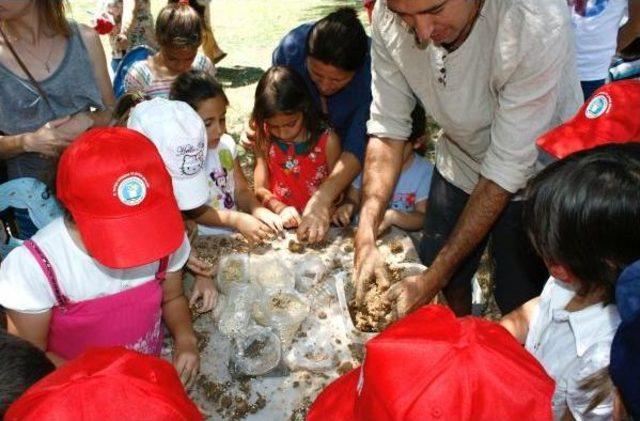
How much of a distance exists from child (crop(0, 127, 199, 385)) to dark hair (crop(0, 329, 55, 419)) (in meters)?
→ 0.28

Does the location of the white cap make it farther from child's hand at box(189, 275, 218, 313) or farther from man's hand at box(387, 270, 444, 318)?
man's hand at box(387, 270, 444, 318)

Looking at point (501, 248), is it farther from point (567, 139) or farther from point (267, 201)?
point (267, 201)

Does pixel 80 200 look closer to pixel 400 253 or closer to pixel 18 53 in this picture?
pixel 18 53

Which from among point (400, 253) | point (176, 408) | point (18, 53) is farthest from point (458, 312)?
point (18, 53)

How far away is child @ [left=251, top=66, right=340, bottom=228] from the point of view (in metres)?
2.80

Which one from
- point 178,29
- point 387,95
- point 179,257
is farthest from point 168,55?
point 179,257

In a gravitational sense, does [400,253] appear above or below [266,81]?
below

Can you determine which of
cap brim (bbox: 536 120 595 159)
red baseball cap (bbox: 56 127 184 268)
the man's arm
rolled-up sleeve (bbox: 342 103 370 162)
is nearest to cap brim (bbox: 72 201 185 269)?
red baseball cap (bbox: 56 127 184 268)

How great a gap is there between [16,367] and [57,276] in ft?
1.36

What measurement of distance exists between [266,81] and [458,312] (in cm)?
149

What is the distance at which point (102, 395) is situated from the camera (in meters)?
1.08

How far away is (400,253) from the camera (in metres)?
2.35

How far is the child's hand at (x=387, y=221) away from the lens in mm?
2445

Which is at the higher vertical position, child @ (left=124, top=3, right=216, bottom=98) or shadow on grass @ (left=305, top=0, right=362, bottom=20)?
A: child @ (left=124, top=3, right=216, bottom=98)
